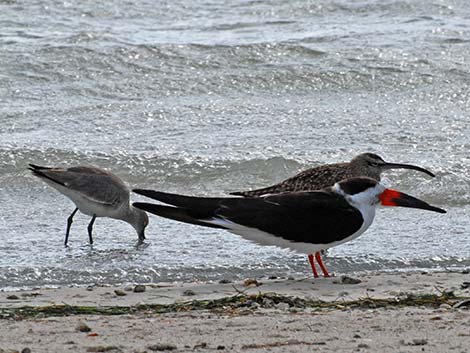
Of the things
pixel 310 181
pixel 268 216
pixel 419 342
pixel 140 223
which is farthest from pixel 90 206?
pixel 419 342

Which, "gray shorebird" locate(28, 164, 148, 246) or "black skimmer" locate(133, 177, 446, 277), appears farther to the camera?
"gray shorebird" locate(28, 164, 148, 246)

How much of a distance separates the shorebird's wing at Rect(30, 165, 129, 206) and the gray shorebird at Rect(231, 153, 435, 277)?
87cm

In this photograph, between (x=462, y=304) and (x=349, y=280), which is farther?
(x=349, y=280)

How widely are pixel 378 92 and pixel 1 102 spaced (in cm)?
381

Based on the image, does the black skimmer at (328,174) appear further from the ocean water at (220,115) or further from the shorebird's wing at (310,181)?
the ocean water at (220,115)

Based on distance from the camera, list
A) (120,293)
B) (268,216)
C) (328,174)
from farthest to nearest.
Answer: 1. (328,174)
2. (268,216)
3. (120,293)

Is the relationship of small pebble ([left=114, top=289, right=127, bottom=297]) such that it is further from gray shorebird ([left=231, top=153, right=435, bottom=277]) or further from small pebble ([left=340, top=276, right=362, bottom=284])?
gray shorebird ([left=231, top=153, right=435, bottom=277])

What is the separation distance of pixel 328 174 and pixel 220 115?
3351 mm

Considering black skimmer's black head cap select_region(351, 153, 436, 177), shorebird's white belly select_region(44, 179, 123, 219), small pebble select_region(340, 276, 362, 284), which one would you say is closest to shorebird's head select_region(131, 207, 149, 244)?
shorebird's white belly select_region(44, 179, 123, 219)

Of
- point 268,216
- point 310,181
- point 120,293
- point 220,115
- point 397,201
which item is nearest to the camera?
point 120,293

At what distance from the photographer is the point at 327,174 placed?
8.48m

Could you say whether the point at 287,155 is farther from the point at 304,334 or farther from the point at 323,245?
the point at 304,334

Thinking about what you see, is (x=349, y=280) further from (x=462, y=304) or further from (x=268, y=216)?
(x=462, y=304)

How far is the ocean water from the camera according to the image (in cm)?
775
